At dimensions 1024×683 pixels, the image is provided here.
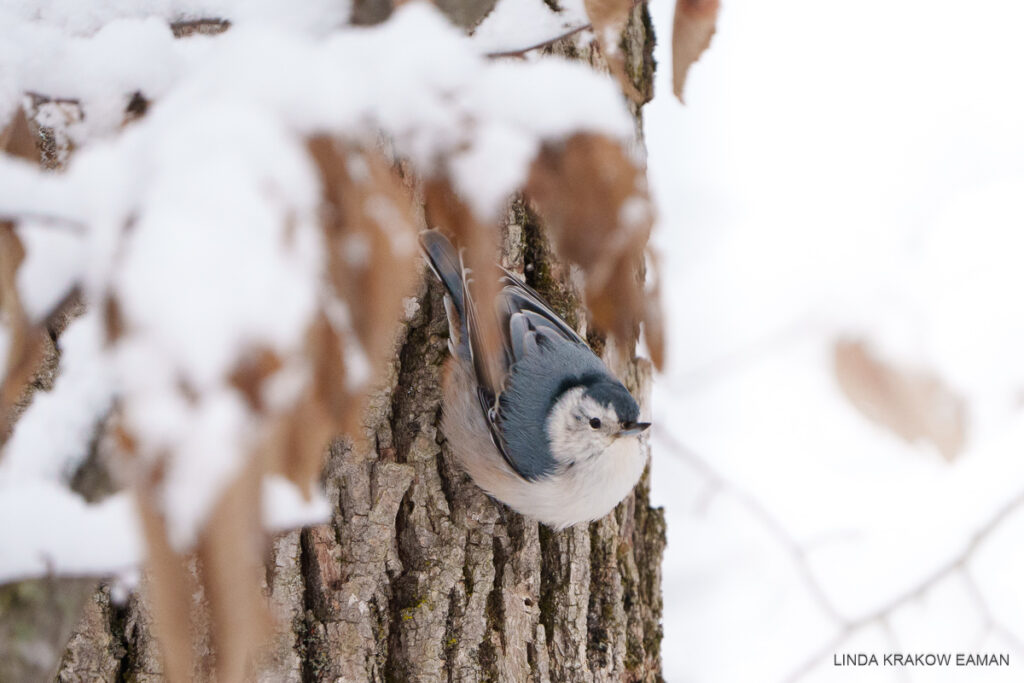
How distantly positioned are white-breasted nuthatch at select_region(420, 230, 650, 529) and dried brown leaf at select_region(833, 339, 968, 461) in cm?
39

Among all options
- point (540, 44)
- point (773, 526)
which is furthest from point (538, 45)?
point (773, 526)

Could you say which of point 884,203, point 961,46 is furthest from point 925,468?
point 961,46

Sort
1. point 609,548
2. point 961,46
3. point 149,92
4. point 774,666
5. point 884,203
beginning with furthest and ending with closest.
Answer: point 774,666 → point 961,46 → point 884,203 → point 609,548 → point 149,92

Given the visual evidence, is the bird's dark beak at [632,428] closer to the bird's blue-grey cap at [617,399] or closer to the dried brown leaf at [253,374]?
the bird's blue-grey cap at [617,399]

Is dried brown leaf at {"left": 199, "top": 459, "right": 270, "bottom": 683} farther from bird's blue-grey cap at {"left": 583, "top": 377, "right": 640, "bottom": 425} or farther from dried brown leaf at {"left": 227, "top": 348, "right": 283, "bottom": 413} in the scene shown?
bird's blue-grey cap at {"left": 583, "top": 377, "right": 640, "bottom": 425}

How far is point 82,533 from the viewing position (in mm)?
1020

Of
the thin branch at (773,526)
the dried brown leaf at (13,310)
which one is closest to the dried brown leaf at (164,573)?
the dried brown leaf at (13,310)

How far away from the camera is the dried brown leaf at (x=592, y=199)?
0.78 metres

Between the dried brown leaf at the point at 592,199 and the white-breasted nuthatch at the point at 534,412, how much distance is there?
637 millimetres

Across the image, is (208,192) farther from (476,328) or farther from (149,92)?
(476,328)

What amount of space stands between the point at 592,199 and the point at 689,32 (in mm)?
194

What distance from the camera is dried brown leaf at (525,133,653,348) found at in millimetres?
775

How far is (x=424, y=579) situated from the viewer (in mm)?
1357

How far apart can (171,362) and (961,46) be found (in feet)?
7.75
